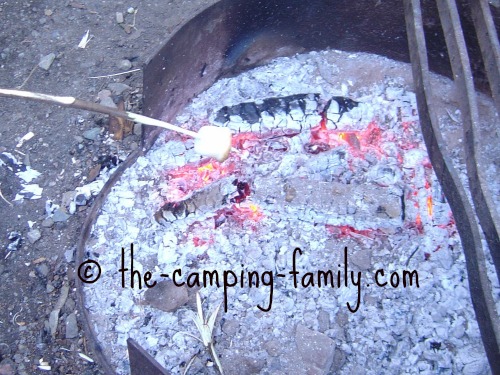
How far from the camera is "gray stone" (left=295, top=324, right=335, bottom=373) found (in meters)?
2.06

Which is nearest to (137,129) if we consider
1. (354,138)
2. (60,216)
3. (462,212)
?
(60,216)

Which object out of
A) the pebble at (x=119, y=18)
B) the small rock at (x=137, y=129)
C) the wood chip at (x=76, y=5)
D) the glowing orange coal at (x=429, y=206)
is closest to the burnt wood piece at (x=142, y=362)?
the small rock at (x=137, y=129)

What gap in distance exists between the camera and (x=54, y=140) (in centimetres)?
280

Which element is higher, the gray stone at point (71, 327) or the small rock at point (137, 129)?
the small rock at point (137, 129)

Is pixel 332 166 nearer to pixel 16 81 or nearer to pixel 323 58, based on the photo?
pixel 323 58

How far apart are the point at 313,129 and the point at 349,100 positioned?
0.84ft

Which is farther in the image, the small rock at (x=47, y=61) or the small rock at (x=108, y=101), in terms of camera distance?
the small rock at (x=47, y=61)

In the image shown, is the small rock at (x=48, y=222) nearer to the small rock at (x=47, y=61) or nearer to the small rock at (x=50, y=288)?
the small rock at (x=50, y=288)

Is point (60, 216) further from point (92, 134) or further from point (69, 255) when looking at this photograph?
point (92, 134)

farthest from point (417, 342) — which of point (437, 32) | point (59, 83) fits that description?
point (59, 83)

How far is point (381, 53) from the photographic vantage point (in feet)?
9.62

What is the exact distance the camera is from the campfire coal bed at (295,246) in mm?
2125

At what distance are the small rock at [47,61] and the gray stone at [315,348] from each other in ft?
6.76

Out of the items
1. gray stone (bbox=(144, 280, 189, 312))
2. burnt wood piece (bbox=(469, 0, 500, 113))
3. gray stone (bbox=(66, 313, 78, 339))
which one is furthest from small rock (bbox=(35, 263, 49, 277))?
burnt wood piece (bbox=(469, 0, 500, 113))
